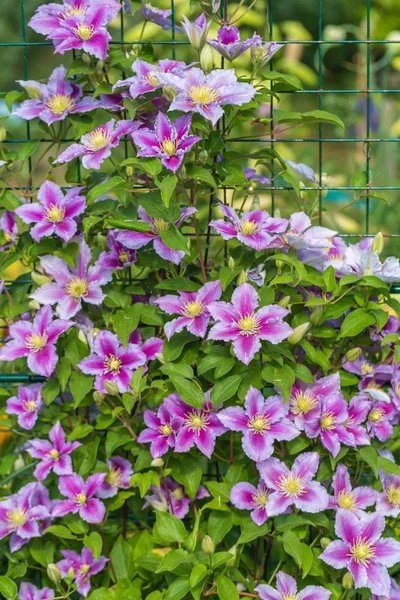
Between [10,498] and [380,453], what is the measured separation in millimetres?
635

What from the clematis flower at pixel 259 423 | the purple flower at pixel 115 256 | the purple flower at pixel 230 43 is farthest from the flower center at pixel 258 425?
the purple flower at pixel 230 43

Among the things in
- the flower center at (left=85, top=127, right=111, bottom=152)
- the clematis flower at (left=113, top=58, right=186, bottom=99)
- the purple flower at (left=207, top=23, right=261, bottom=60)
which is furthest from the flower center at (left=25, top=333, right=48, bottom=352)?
the purple flower at (left=207, top=23, right=261, bottom=60)

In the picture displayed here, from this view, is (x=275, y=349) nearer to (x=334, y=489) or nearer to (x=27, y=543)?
(x=334, y=489)

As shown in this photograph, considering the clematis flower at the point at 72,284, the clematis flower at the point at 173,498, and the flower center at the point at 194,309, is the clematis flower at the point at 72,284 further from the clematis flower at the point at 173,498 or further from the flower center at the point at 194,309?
the clematis flower at the point at 173,498

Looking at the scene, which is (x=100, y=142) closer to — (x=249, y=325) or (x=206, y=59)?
(x=206, y=59)

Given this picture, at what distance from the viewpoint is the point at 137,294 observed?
1521mm

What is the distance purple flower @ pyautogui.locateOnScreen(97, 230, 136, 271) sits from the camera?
145cm

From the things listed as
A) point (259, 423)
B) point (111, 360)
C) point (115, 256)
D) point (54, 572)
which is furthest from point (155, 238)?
point (54, 572)

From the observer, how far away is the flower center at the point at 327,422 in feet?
Answer: 4.59

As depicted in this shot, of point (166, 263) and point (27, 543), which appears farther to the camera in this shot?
point (27, 543)

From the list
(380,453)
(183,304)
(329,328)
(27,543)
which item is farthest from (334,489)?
(27,543)

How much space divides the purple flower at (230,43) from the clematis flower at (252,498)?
2.22ft

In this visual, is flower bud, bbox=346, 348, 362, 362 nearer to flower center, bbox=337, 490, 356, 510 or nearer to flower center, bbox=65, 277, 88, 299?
flower center, bbox=337, 490, 356, 510

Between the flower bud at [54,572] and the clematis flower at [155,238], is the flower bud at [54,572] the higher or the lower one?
the lower one
